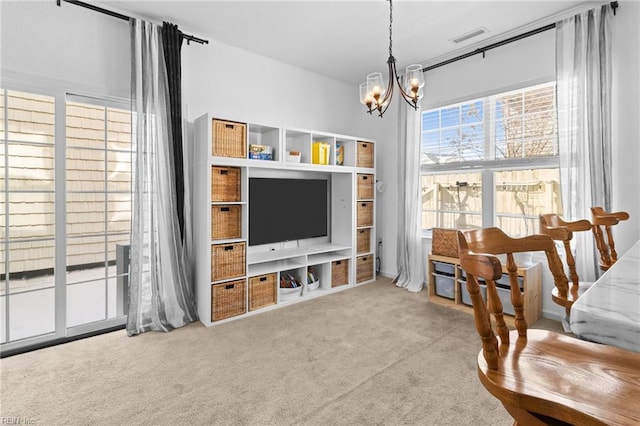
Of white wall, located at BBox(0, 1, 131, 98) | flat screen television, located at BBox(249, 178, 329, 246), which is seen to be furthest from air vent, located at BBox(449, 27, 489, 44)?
white wall, located at BBox(0, 1, 131, 98)

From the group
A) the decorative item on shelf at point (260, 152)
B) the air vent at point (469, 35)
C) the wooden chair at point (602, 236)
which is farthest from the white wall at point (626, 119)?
the decorative item on shelf at point (260, 152)

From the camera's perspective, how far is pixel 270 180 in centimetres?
362

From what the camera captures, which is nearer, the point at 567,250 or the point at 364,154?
the point at 567,250

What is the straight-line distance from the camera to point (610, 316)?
63cm

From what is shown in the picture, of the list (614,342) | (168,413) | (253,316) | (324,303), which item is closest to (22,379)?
(168,413)

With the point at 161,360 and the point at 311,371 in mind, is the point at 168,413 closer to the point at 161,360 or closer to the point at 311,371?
the point at 161,360

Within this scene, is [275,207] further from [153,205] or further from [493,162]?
[493,162]

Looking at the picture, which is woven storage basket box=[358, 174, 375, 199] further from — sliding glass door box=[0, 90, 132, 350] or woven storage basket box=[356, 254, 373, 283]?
sliding glass door box=[0, 90, 132, 350]

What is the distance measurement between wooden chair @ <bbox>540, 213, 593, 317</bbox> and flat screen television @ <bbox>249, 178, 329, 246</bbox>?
2.51 m

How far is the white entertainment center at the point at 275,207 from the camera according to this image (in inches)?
118

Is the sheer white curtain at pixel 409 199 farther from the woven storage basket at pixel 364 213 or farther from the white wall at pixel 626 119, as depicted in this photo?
the white wall at pixel 626 119

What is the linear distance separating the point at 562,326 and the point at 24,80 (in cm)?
470

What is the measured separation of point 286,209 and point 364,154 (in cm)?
125

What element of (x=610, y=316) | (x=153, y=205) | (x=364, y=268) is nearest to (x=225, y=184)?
(x=153, y=205)
